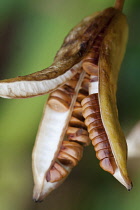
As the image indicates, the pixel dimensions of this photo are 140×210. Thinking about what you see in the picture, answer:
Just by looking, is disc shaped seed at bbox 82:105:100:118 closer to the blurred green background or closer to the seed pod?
the seed pod

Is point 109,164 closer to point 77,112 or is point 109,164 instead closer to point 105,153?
point 105,153

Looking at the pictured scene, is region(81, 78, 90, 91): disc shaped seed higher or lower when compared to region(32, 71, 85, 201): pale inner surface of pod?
higher

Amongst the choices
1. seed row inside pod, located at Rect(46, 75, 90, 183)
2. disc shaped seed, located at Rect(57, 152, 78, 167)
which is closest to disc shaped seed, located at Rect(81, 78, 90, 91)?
seed row inside pod, located at Rect(46, 75, 90, 183)

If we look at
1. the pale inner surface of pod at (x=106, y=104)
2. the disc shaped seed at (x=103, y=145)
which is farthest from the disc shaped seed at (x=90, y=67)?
the disc shaped seed at (x=103, y=145)

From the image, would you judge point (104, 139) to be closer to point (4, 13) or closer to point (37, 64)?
point (37, 64)

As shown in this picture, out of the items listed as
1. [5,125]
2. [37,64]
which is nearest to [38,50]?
[37,64]

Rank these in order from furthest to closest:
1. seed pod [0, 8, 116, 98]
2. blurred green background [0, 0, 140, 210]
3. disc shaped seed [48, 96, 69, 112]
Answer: blurred green background [0, 0, 140, 210]
disc shaped seed [48, 96, 69, 112]
seed pod [0, 8, 116, 98]
